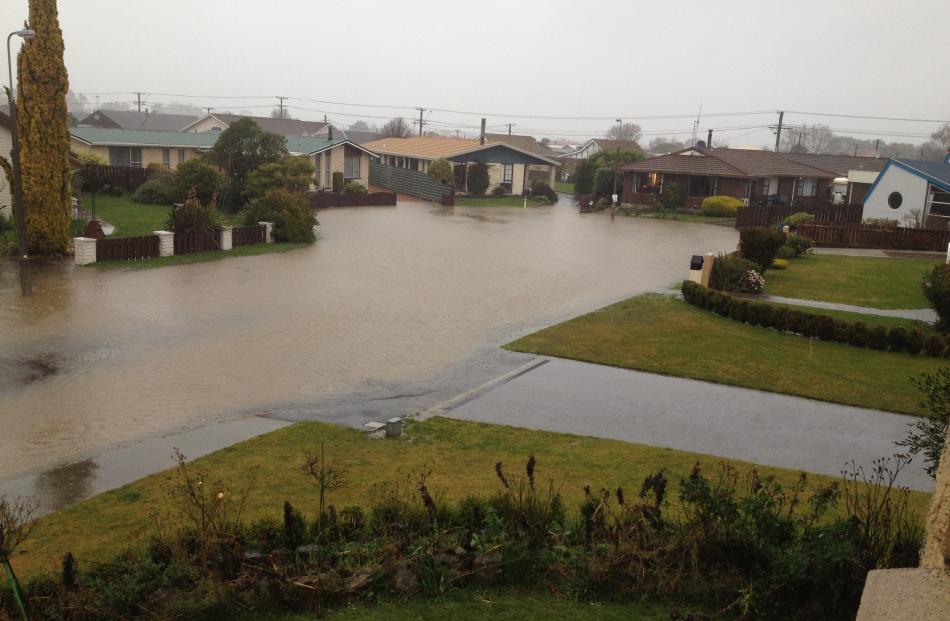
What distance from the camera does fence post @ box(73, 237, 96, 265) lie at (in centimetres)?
2486

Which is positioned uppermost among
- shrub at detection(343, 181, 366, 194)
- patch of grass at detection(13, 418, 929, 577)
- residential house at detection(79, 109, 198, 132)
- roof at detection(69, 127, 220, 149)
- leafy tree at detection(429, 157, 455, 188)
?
residential house at detection(79, 109, 198, 132)

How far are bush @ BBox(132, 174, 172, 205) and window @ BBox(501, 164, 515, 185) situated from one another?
27.4m

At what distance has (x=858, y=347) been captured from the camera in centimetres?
1917

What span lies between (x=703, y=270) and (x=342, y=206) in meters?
29.5

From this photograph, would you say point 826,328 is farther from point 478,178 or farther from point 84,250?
point 478,178

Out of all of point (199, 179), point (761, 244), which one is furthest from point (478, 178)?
point (761, 244)

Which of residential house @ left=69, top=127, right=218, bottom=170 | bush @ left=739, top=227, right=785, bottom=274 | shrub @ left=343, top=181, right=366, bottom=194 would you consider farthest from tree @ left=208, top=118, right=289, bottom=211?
bush @ left=739, top=227, right=785, bottom=274

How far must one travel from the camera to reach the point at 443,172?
188 feet

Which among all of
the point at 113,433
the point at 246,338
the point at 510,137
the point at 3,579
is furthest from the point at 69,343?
the point at 510,137

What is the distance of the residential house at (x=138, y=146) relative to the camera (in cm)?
5078

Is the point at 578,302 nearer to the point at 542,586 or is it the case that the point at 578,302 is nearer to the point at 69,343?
the point at 69,343

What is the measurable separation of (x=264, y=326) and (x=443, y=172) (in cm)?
3984

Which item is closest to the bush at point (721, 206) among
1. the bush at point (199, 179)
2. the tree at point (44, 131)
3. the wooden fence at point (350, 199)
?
the wooden fence at point (350, 199)

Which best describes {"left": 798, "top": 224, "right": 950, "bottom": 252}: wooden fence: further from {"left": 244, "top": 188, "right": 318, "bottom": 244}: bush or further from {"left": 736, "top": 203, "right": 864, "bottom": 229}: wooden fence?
{"left": 244, "top": 188, "right": 318, "bottom": 244}: bush
